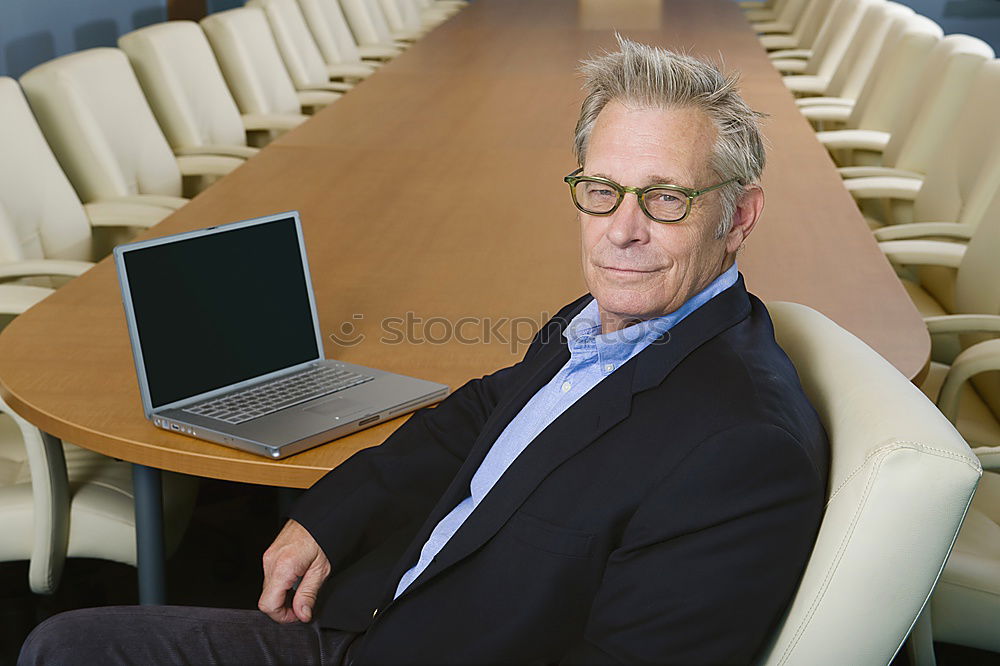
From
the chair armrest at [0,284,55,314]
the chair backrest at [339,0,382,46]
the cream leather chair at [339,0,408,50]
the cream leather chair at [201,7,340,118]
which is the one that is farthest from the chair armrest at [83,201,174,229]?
the chair backrest at [339,0,382,46]

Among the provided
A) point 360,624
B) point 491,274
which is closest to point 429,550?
point 360,624

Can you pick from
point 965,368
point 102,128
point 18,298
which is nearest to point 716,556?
point 965,368

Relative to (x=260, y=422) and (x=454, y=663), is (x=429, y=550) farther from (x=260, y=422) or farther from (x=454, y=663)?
(x=260, y=422)

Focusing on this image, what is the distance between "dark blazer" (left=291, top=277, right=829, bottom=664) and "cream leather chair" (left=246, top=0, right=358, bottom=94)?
4253mm

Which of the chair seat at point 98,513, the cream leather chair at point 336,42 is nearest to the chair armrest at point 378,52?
the cream leather chair at point 336,42

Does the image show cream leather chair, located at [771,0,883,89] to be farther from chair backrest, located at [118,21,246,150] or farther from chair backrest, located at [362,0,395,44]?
chair backrest, located at [118,21,246,150]

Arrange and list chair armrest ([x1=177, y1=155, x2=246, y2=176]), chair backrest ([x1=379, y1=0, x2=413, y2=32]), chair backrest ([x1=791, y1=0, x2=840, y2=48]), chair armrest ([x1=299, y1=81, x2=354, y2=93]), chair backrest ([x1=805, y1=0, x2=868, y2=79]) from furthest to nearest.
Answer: chair backrest ([x1=379, y1=0, x2=413, y2=32]), chair backrest ([x1=791, y1=0, x2=840, y2=48]), chair backrest ([x1=805, y1=0, x2=868, y2=79]), chair armrest ([x1=299, y1=81, x2=354, y2=93]), chair armrest ([x1=177, y1=155, x2=246, y2=176])

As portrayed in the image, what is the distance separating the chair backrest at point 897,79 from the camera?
178 inches

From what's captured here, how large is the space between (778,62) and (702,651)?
249 inches

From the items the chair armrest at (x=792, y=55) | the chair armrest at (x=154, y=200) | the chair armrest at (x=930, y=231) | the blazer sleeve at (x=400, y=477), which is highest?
the blazer sleeve at (x=400, y=477)

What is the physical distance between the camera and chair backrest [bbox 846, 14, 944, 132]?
4.52 m

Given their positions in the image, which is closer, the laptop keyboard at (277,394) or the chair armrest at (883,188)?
the laptop keyboard at (277,394)

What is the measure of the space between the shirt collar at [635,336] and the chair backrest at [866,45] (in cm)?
404

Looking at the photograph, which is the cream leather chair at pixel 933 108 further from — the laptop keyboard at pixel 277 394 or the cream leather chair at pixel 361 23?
the cream leather chair at pixel 361 23
